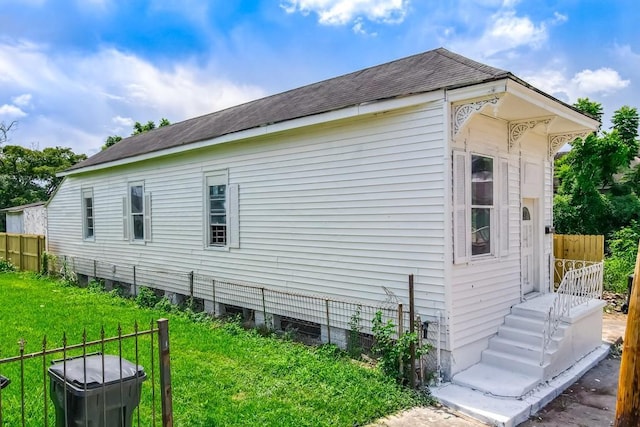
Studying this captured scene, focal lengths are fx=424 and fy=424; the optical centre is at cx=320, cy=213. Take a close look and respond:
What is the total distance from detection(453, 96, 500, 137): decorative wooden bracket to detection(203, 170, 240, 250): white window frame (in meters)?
4.86

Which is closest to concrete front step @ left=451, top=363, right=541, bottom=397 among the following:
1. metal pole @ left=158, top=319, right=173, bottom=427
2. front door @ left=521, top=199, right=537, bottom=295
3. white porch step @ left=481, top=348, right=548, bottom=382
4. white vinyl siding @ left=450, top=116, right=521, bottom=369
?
white porch step @ left=481, top=348, right=548, bottom=382

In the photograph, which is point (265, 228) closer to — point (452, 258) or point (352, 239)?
point (352, 239)

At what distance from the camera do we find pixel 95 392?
9.84 feet

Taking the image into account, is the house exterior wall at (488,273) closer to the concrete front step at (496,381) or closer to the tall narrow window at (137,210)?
the concrete front step at (496,381)

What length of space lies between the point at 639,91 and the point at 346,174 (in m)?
15.2

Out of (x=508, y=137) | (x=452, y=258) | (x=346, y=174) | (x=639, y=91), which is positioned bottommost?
(x=452, y=258)

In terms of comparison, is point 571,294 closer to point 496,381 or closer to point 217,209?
point 496,381

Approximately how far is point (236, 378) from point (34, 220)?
20.3 m

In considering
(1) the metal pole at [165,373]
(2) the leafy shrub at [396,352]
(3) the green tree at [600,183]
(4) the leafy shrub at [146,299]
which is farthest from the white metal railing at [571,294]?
(3) the green tree at [600,183]

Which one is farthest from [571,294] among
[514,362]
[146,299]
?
[146,299]

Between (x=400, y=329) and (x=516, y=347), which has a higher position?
(x=400, y=329)

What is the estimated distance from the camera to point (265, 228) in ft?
27.8

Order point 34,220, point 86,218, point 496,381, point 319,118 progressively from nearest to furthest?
point 496,381, point 319,118, point 86,218, point 34,220

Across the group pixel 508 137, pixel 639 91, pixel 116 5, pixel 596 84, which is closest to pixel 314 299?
pixel 508 137
